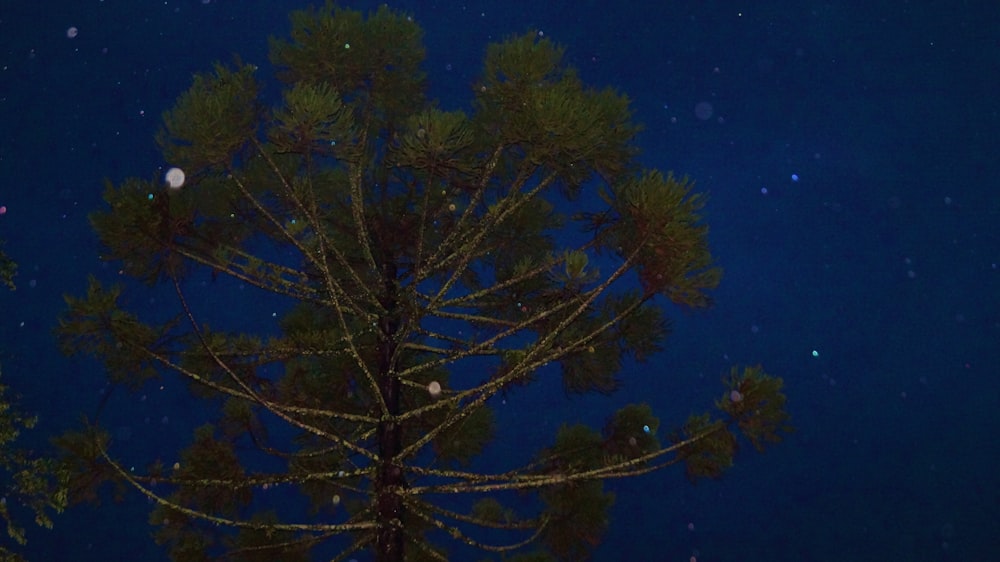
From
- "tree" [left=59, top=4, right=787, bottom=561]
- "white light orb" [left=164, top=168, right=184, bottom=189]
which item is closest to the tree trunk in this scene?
"tree" [left=59, top=4, right=787, bottom=561]

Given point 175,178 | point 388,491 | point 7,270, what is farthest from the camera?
point 7,270

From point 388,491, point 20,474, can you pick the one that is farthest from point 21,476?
point 388,491

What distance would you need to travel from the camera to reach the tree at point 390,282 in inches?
242

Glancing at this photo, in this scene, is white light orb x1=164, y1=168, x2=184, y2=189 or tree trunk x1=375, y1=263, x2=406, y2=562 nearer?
tree trunk x1=375, y1=263, x2=406, y2=562

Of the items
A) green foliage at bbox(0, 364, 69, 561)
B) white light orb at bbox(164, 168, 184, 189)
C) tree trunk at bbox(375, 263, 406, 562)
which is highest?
white light orb at bbox(164, 168, 184, 189)

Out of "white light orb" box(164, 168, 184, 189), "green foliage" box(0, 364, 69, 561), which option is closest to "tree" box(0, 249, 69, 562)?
"green foliage" box(0, 364, 69, 561)

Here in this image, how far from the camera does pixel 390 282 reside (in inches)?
305

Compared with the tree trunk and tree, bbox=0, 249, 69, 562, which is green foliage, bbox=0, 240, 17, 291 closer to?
tree, bbox=0, 249, 69, 562

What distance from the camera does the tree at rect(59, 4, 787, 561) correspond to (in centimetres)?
614

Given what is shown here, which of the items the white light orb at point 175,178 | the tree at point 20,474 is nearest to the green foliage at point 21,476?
the tree at point 20,474

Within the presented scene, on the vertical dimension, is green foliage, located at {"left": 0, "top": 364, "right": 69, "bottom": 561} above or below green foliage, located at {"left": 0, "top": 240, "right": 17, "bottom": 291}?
below

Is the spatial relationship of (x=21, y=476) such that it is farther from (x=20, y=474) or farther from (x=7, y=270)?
(x=7, y=270)

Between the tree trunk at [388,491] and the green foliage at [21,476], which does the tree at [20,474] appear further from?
the tree trunk at [388,491]

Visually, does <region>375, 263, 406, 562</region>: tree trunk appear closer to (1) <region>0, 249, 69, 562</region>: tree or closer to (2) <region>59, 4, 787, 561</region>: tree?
(2) <region>59, 4, 787, 561</region>: tree
